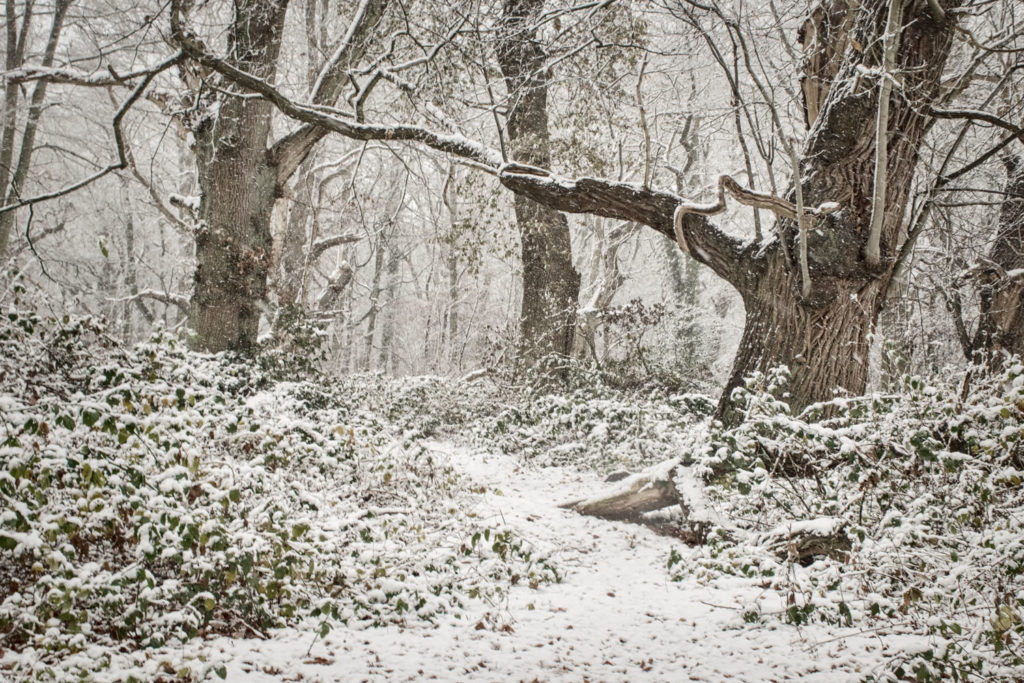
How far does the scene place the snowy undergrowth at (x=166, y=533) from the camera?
2795mm

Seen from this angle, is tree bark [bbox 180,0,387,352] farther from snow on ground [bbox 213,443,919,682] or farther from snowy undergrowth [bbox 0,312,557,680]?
snow on ground [bbox 213,443,919,682]

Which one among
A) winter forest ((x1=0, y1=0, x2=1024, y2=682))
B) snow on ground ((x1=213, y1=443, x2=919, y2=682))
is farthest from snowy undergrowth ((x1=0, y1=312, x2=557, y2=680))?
snow on ground ((x1=213, y1=443, x2=919, y2=682))

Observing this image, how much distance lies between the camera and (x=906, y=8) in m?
4.83

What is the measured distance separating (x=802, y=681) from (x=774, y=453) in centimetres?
172

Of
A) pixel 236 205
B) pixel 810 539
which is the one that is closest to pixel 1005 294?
pixel 810 539

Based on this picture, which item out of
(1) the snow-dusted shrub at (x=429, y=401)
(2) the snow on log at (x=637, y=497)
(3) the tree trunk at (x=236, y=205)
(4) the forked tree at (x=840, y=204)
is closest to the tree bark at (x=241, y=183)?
(3) the tree trunk at (x=236, y=205)

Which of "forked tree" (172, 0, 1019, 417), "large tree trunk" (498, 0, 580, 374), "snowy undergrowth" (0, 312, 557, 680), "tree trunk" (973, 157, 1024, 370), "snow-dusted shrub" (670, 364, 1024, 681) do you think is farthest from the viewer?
"large tree trunk" (498, 0, 580, 374)

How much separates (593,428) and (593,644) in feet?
13.7

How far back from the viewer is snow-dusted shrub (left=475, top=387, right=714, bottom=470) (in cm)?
709

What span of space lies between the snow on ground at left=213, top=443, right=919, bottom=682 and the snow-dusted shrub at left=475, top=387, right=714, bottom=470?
→ 2450mm

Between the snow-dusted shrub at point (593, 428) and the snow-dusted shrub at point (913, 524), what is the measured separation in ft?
8.74

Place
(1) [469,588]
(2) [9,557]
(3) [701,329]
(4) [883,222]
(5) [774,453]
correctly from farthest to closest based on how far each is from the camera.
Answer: (3) [701,329], (4) [883,222], (5) [774,453], (1) [469,588], (2) [9,557]

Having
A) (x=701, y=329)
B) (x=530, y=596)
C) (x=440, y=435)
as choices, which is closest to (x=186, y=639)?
(x=530, y=596)

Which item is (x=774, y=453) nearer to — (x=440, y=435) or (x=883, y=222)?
(x=883, y=222)
